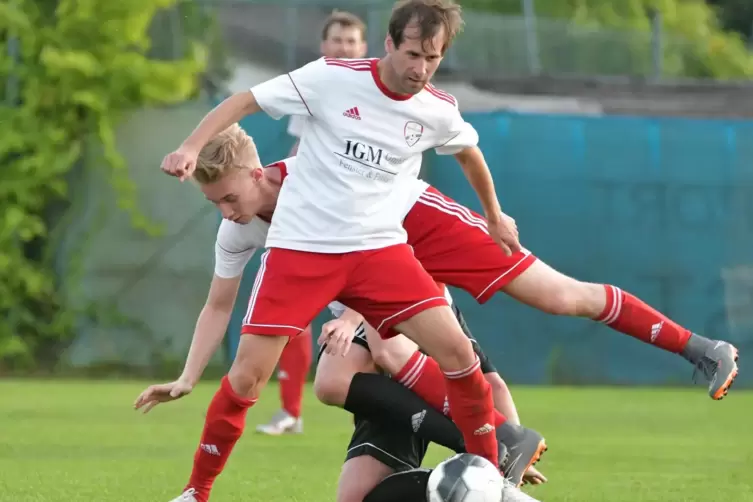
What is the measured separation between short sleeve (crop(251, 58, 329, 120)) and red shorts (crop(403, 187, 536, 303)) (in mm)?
871

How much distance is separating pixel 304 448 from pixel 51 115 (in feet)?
21.7

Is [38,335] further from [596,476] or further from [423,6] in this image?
[423,6]

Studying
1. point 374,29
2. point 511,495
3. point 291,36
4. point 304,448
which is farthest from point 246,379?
point 291,36

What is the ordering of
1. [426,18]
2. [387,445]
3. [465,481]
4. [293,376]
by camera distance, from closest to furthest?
[465,481] → [426,18] → [387,445] → [293,376]

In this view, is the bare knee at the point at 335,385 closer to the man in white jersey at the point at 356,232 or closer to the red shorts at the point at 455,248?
the man in white jersey at the point at 356,232

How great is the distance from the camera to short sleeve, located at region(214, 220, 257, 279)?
17.6ft

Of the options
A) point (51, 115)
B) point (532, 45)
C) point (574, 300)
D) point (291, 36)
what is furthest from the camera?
point (532, 45)

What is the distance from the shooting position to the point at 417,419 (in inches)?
201

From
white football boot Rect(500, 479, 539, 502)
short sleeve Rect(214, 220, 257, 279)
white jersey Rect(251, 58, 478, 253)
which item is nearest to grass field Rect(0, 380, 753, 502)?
short sleeve Rect(214, 220, 257, 279)

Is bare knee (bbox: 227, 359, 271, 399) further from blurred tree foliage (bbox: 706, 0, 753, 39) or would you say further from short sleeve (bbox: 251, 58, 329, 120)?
blurred tree foliage (bbox: 706, 0, 753, 39)

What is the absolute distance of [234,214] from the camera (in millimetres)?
5141

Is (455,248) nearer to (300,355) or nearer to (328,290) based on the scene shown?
(328,290)

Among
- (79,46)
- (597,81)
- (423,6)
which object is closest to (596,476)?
(423,6)

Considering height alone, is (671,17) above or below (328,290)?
below
